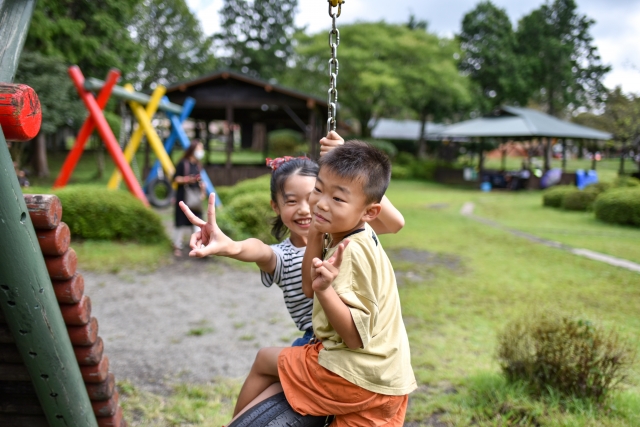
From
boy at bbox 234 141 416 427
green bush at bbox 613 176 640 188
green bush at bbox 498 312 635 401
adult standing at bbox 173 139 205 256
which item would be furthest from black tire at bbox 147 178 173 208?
green bush at bbox 613 176 640 188

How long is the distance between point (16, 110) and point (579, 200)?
16.1 m

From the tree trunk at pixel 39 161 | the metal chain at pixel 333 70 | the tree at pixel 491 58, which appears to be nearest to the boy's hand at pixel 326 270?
the metal chain at pixel 333 70

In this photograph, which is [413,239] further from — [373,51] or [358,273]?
[373,51]

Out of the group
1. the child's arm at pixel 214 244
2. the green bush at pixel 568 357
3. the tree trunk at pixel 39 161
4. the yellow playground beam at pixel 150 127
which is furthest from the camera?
the tree trunk at pixel 39 161

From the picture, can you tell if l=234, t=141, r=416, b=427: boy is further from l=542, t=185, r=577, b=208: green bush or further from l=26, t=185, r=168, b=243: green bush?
l=542, t=185, r=577, b=208: green bush

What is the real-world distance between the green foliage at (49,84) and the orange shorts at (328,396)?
14.7 meters

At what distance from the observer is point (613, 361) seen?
125 inches

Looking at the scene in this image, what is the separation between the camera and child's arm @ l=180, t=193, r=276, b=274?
1604 mm

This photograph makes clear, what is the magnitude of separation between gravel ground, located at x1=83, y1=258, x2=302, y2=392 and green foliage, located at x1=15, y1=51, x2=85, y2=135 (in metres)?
9.94

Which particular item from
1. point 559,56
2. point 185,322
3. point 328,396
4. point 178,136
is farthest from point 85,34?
point 559,56

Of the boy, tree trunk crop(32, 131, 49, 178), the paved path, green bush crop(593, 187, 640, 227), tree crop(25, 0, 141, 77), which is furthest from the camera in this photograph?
tree trunk crop(32, 131, 49, 178)

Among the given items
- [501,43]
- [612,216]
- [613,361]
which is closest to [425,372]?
[613,361]

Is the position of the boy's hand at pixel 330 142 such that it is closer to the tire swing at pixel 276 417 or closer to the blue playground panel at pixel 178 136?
the tire swing at pixel 276 417

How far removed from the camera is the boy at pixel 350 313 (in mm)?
1483
